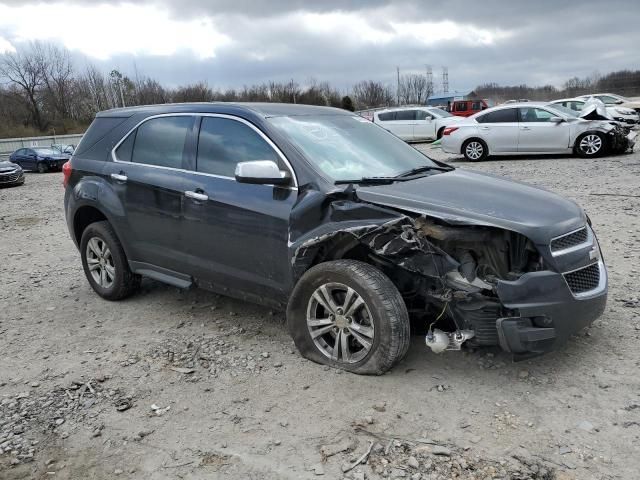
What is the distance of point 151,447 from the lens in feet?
9.72

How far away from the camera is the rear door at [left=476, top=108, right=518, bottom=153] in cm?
1459

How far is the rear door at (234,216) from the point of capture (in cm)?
379

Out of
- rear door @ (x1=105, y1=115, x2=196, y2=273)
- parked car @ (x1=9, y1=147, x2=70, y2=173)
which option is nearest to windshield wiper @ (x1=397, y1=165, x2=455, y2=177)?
rear door @ (x1=105, y1=115, x2=196, y2=273)

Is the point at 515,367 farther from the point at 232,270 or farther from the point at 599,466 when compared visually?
the point at 232,270

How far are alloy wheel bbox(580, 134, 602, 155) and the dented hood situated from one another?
37.6 ft

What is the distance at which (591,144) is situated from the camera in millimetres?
13875

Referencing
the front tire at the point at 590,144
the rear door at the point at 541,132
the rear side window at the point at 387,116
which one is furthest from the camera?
the rear side window at the point at 387,116

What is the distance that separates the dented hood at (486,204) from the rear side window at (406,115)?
65.9 feet

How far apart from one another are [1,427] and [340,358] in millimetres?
2129

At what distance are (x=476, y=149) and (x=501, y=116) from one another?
1.11 meters

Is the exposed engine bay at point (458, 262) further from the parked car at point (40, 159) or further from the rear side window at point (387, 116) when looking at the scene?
the parked car at point (40, 159)

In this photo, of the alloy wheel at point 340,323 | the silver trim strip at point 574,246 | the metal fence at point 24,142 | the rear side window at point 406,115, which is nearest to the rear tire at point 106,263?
the alloy wheel at point 340,323

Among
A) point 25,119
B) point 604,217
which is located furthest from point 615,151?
point 25,119

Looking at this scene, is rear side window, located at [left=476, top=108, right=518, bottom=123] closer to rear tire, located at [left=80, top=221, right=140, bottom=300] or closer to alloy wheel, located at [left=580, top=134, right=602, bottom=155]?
alloy wheel, located at [left=580, top=134, right=602, bottom=155]
